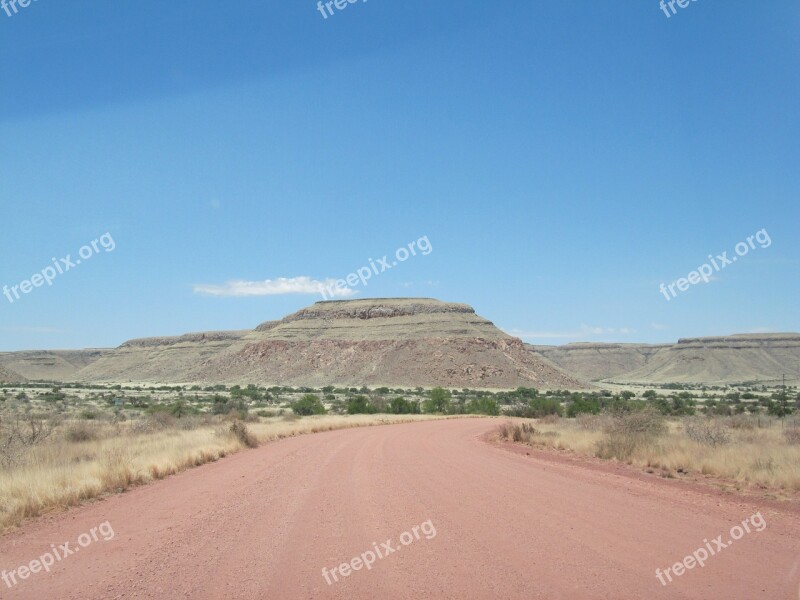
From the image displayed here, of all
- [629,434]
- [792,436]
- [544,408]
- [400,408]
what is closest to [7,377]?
[400,408]

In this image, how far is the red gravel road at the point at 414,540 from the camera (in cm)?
636

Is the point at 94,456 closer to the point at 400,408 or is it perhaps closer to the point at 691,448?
the point at 691,448

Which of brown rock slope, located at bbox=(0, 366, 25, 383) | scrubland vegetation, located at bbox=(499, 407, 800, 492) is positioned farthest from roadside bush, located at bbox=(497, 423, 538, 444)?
brown rock slope, located at bbox=(0, 366, 25, 383)

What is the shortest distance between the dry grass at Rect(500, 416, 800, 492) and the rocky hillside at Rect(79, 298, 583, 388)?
72.1 metres

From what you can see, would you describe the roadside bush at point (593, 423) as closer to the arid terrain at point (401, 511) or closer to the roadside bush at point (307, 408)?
the arid terrain at point (401, 511)

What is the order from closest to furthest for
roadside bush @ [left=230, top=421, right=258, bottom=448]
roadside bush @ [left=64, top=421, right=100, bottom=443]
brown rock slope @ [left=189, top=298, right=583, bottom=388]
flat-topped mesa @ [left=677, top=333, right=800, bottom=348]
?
roadside bush @ [left=64, top=421, right=100, bottom=443] < roadside bush @ [left=230, top=421, right=258, bottom=448] < brown rock slope @ [left=189, top=298, right=583, bottom=388] < flat-topped mesa @ [left=677, top=333, right=800, bottom=348]

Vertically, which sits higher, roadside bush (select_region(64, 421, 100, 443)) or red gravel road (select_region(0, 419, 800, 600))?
roadside bush (select_region(64, 421, 100, 443))

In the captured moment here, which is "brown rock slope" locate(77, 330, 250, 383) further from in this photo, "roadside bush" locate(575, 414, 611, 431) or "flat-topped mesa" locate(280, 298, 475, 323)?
"roadside bush" locate(575, 414, 611, 431)

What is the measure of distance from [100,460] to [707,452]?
14.7m

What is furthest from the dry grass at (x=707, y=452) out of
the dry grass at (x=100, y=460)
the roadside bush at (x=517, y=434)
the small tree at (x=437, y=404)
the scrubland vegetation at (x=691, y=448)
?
the small tree at (x=437, y=404)

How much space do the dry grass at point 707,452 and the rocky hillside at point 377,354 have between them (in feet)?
237

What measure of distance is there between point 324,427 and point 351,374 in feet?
227

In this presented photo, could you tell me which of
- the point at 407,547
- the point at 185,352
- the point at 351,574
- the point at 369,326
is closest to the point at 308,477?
the point at 407,547

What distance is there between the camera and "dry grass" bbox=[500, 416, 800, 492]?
43.4 feet
